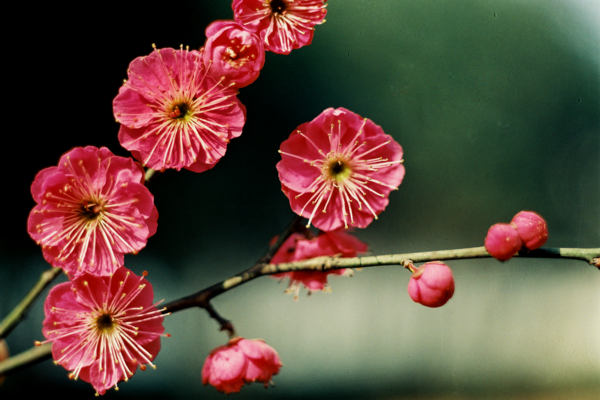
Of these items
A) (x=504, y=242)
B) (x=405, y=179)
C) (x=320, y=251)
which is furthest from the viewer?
(x=405, y=179)

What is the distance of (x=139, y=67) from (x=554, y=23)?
738 mm

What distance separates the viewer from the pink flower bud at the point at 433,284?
418 millimetres

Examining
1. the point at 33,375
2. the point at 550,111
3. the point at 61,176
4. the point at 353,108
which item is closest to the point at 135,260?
the point at 33,375

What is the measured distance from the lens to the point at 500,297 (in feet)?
4.04

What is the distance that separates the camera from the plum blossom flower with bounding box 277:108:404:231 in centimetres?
50

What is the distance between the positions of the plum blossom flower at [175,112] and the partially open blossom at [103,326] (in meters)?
0.13

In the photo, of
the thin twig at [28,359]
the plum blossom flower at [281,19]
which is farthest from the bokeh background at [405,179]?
the thin twig at [28,359]

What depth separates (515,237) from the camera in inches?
16.2

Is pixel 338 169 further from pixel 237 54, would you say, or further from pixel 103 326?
pixel 103 326

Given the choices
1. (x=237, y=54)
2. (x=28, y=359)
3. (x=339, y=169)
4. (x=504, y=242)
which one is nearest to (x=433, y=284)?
(x=504, y=242)

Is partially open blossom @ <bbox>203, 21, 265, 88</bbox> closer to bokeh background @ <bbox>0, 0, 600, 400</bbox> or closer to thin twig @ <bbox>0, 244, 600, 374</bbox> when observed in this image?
thin twig @ <bbox>0, 244, 600, 374</bbox>

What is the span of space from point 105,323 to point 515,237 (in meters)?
0.42

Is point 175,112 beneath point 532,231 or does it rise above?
above

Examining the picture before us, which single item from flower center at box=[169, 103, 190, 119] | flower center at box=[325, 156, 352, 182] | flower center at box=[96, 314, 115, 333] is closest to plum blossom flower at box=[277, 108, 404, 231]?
flower center at box=[325, 156, 352, 182]
